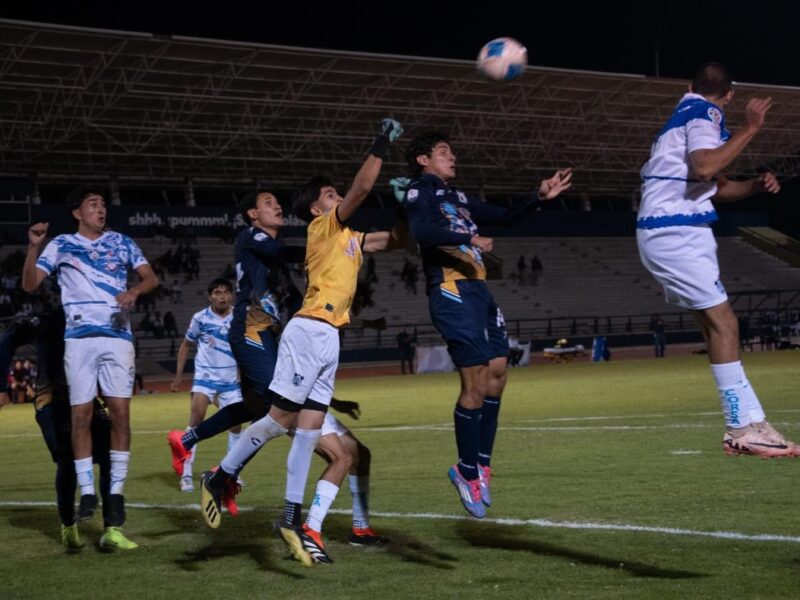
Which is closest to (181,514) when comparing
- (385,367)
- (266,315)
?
(266,315)

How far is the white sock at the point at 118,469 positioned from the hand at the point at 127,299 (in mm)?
992

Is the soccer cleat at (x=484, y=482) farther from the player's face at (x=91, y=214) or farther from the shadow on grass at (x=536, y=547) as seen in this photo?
the player's face at (x=91, y=214)

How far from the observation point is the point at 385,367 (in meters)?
41.5

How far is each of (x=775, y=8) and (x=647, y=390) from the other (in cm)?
3783

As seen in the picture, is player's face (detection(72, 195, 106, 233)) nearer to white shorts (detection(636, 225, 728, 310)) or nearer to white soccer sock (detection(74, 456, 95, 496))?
white soccer sock (detection(74, 456, 95, 496))

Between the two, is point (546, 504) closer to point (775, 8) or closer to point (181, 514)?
point (181, 514)

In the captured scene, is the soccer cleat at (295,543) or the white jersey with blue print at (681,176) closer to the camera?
the white jersey with blue print at (681,176)

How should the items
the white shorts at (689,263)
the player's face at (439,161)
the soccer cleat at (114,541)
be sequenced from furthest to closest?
1. the player's face at (439,161)
2. the soccer cleat at (114,541)
3. the white shorts at (689,263)

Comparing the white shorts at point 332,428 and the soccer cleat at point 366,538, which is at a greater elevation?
the white shorts at point 332,428

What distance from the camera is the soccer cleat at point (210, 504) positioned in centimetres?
700

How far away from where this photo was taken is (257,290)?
8.24 metres

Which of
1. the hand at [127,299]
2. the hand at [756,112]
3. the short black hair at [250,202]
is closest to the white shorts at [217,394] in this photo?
the short black hair at [250,202]

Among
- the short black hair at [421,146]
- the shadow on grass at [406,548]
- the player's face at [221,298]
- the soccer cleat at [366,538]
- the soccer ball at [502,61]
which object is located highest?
the soccer ball at [502,61]

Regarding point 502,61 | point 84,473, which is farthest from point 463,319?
point 84,473
